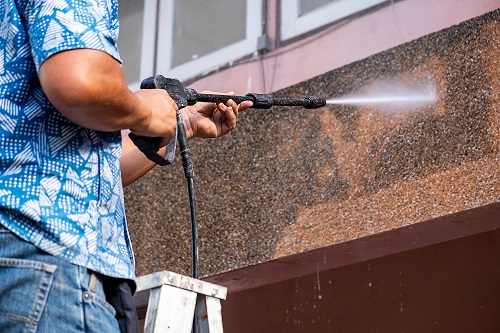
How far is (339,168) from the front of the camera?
2516mm

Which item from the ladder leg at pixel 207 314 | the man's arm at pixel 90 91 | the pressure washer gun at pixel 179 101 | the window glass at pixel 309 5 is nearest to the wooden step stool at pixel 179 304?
the ladder leg at pixel 207 314

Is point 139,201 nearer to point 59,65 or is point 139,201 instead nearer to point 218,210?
point 218,210

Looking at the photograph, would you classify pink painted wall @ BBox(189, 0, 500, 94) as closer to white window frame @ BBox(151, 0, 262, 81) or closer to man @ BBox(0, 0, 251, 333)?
white window frame @ BBox(151, 0, 262, 81)

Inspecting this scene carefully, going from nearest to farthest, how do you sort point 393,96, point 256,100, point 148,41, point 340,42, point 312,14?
1. point 256,100
2. point 393,96
3. point 340,42
4. point 312,14
5. point 148,41

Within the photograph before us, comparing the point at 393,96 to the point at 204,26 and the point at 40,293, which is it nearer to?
the point at 204,26

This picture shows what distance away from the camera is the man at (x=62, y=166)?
3.73 ft

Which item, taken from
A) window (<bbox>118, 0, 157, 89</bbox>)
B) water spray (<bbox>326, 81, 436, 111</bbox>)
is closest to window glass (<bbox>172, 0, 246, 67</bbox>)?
window (<bbox>118, 0, 157, 89</bbox>)

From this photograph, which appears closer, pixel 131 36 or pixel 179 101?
pixel 179 101

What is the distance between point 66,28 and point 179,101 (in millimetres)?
359

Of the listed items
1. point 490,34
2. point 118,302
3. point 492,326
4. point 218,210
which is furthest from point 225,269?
point 118,302

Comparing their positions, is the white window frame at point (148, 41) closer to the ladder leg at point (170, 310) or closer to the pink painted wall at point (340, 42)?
the pink painted wall at point (340, 42)

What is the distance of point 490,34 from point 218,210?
102cm

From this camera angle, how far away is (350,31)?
2691 millimetres

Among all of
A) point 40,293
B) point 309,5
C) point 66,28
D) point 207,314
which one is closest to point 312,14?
point 309,5
